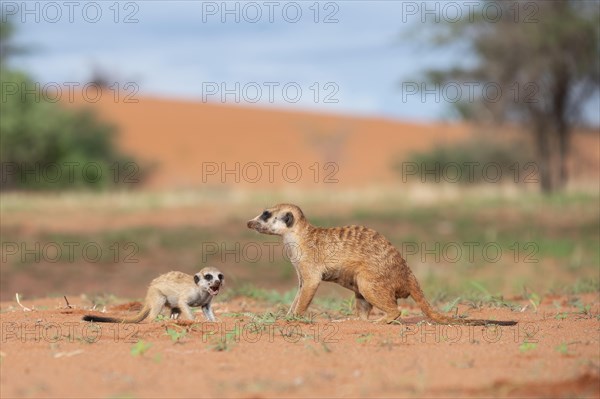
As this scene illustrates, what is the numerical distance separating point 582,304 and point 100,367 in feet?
17.0

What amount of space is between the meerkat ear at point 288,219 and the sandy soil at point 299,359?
1226 millimetres

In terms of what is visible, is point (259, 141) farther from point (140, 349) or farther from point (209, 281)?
point (140, 349)

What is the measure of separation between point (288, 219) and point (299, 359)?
2.76m

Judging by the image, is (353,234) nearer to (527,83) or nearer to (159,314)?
(159,314)

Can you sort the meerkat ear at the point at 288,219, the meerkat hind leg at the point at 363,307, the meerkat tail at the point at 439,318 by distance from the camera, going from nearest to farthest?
the meerkat tail at the point at 439,318, the meerkat hind leg at the point at 363,307, the meerkat ear at the point at 288,219

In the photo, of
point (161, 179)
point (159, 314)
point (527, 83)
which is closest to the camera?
point (159, 314)

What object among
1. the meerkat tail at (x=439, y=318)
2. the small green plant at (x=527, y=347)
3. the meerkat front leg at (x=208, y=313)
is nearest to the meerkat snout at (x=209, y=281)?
the meerkat front leg at (x=208, y=313)

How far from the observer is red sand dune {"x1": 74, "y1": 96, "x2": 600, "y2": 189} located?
168ft

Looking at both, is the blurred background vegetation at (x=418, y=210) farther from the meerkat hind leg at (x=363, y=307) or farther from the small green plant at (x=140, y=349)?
the small green plant at (x=140, y=349)

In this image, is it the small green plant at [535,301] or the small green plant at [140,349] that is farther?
the small green plant at [535,301]

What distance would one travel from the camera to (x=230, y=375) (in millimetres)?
5543

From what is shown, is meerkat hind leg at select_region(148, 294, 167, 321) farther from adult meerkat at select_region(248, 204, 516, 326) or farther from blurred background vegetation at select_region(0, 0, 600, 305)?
blurred background vegetation at select_region(0, 0, 600, 305)

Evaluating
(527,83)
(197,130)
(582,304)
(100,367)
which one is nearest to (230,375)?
(100,367)

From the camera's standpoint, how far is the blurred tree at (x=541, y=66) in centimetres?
2880
